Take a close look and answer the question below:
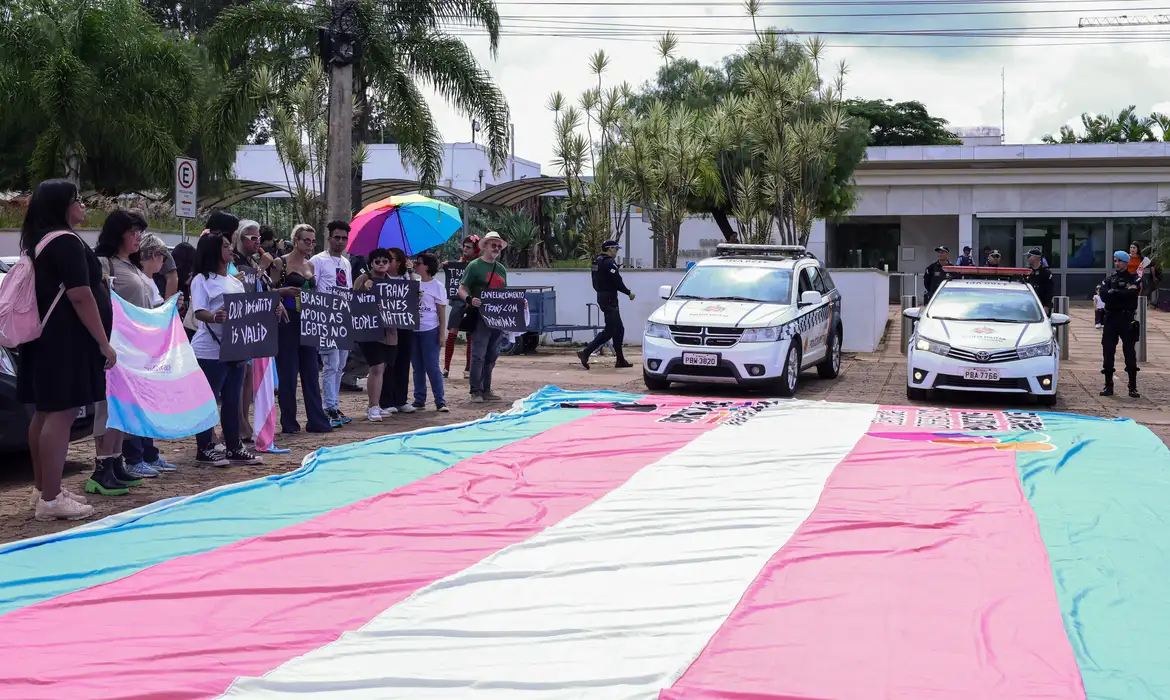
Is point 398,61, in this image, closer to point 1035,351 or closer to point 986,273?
point 986,273

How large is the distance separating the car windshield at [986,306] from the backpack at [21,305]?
11539 mm

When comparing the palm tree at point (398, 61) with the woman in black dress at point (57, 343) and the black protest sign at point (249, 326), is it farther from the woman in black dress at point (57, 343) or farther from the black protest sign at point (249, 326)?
the woman in black dress at point (57, 343)

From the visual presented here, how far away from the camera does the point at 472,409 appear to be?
13547 mm

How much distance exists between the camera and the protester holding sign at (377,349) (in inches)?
485

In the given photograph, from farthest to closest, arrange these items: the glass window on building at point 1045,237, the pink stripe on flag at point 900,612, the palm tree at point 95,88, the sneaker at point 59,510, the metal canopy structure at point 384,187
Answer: the glass window on building at point 1045,237, the palm tree at point 95,88, the metal canopy structure at point 384,187, the sneaker at point 59,510, the pink stripe on flag at point 900,612

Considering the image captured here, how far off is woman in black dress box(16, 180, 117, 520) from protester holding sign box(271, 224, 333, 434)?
3177 millimetres

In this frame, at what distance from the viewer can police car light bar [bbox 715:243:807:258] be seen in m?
18.0

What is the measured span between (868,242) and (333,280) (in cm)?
3834

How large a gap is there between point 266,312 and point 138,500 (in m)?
2.21

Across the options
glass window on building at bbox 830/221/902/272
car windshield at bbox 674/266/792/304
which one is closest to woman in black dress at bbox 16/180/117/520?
car windshield at bbox 674/266/792/304

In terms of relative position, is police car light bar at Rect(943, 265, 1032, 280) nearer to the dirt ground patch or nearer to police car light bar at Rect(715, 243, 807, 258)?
the dirt ground patch

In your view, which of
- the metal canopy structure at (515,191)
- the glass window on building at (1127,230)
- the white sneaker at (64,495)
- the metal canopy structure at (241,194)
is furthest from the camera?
the glass window on building at (1127,230)

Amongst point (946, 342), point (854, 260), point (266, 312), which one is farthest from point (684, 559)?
point (854, 260)

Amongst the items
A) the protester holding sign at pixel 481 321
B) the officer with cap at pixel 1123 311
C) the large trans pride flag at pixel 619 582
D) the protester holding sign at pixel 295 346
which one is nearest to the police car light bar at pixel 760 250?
the officer with cap at pixel 1123 311
